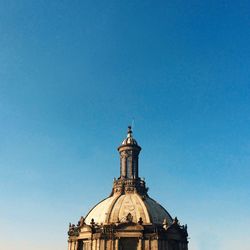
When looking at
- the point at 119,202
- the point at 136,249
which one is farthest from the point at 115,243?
the point at 119,202

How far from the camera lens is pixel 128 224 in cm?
5753

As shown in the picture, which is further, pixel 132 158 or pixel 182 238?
pixel 132 158

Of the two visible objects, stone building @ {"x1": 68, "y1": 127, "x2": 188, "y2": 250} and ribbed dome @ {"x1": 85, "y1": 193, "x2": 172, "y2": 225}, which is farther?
ribbed dome @ {"x1": 85, "y1": 193, "x2": 172, "y2": 225}

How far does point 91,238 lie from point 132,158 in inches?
613

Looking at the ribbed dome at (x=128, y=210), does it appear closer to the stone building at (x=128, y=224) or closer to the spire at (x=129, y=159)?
the stone building at (x=128, y=224)

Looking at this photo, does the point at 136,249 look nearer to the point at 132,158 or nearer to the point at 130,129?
the point at 132,158

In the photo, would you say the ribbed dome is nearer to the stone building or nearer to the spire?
the stone building

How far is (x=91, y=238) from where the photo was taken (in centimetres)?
5872

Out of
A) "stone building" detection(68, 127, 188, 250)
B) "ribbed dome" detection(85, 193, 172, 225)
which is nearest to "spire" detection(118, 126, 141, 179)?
"stone building" detection(68, 127, 188, 250)

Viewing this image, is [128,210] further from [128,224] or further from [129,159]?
[129,159]

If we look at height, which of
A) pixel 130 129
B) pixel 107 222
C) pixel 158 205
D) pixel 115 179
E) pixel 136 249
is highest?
pixel 130 129

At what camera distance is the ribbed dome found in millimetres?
59344

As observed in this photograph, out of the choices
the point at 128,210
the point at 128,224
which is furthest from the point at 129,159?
the point at 128,224

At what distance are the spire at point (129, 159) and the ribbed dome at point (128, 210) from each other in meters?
4.26
